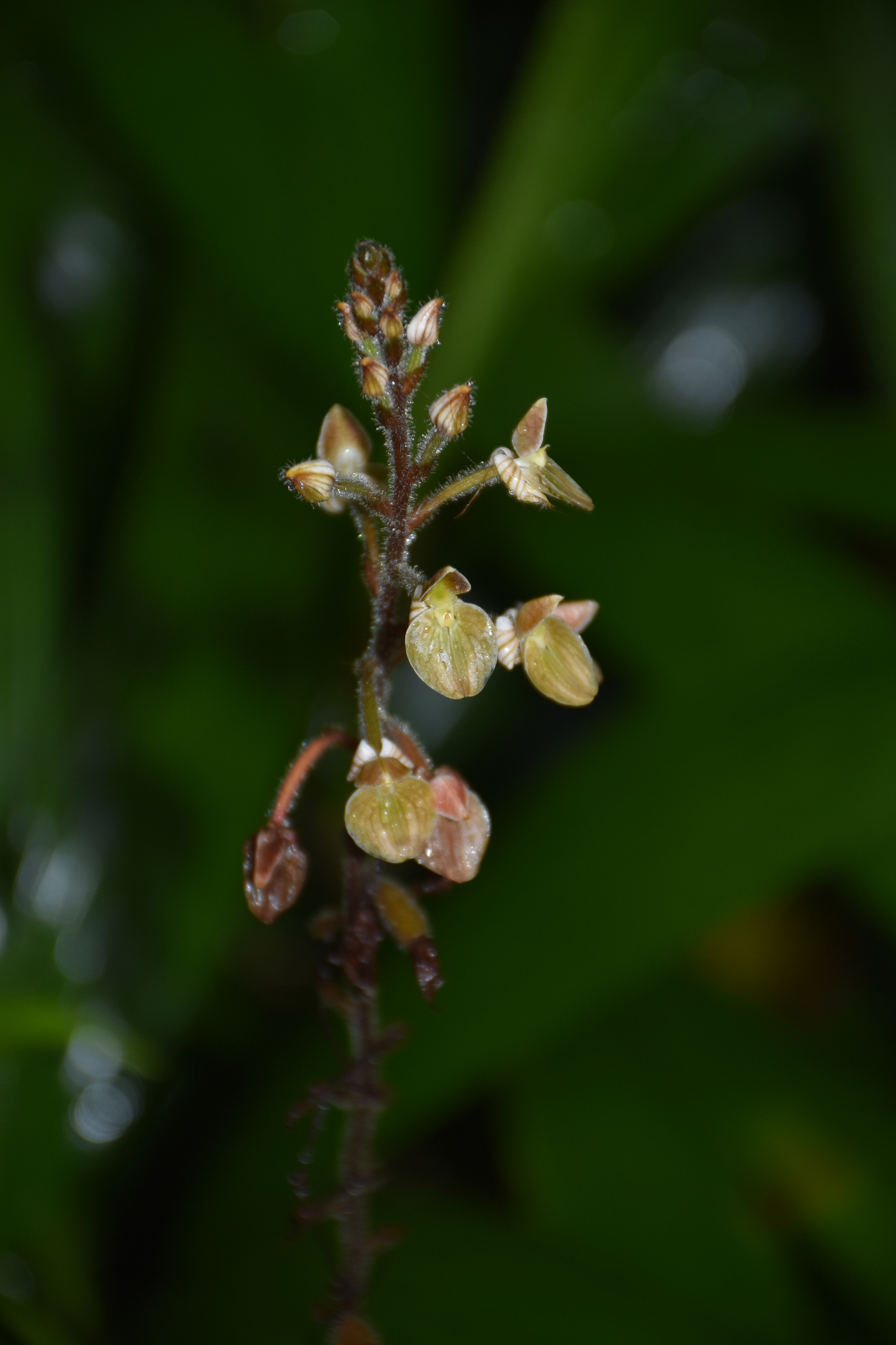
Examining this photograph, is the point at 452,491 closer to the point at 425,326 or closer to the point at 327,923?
the point at 425,326

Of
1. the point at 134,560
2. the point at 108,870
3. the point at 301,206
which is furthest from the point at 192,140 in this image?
the point at 108,870

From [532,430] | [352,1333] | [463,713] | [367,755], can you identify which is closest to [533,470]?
[532,430]

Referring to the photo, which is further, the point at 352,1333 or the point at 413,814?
the point at 352,1333

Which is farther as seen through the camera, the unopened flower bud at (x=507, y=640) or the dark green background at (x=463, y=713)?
the dark green background at (x=463, y=713)

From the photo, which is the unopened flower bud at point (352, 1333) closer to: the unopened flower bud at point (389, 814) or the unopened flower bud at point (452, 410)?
the unopened flower bud at point (389, 814)

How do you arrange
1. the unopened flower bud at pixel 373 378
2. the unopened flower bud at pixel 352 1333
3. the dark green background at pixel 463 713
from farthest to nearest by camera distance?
the dark green background at pixel 463 713, the unopened flower bud at pixel 352 1333, the unopened flower bud at pixel 373 378

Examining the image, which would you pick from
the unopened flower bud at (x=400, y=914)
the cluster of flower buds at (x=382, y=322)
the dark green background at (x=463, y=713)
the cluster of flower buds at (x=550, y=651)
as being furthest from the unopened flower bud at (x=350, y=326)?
the dark green background at (x=463, y=713)
